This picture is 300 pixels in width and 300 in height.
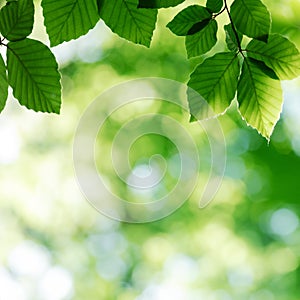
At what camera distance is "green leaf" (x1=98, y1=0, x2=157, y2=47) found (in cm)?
66

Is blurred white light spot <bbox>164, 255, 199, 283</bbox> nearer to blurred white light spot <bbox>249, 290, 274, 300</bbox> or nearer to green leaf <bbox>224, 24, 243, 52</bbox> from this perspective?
blurred white light spot <bbox>249, 290, 274, 300</bbox>

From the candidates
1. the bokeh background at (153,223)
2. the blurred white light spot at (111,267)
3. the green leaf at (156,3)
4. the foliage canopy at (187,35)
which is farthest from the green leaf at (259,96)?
the blurred white light spot at (111,267)

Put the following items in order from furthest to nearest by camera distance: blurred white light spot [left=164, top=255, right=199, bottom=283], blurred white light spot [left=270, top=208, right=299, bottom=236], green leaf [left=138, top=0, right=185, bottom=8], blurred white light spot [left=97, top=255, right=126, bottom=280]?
blurred white light spot [left=97, top=255, right=126, bottom=280] → blurred white light spot [left=164, top=255, right=199, bottom=283] → blurred white light spot [left=270, top=208, right=299, bottom=236] → green leaf [left=138, top=0, right=185, bottom=8]

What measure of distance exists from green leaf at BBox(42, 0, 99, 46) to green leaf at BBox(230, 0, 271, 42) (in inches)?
7.4

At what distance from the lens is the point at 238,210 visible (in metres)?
5.20

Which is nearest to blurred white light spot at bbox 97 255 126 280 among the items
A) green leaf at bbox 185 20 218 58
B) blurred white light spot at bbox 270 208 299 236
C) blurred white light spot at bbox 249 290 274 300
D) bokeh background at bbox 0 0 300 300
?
bokeh background at bbox 0 0 300 300

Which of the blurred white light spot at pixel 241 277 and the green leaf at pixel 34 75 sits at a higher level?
the green leaf at pixel 34 75

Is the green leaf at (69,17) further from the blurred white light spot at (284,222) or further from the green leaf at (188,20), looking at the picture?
the blurred white light spot at (284,222)

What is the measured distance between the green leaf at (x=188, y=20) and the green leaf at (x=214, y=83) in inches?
2.2

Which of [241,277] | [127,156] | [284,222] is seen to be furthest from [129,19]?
[241,277]

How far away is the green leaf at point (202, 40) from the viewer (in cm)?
72

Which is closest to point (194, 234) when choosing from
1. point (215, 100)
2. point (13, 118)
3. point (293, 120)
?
point (293, 120)

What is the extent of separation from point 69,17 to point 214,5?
0.20 metres

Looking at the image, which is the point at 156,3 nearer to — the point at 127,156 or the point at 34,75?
the point at 34,75
